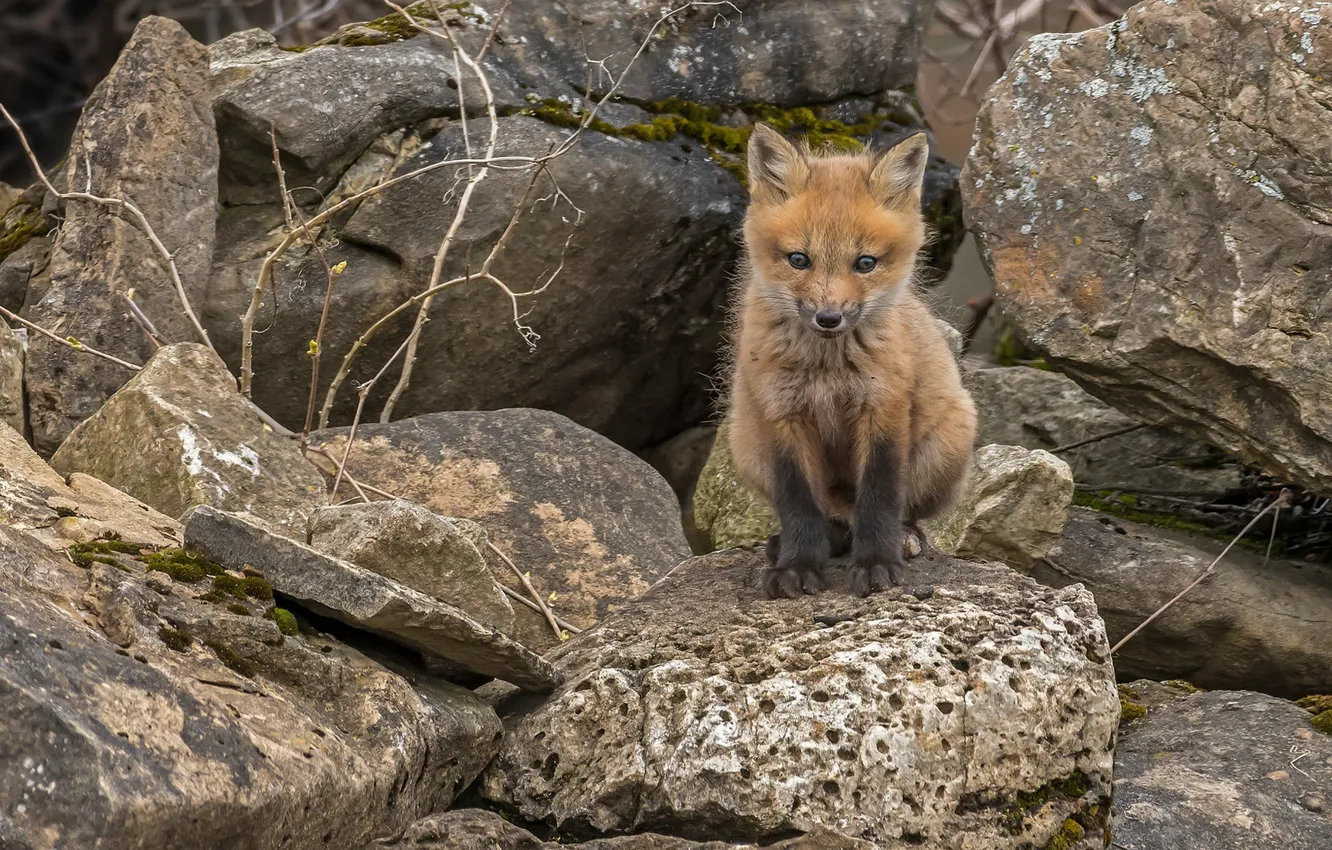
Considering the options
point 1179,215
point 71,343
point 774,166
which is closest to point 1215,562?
point 1179,215

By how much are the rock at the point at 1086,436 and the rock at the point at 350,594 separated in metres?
4.21

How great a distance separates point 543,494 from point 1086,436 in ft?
10.3

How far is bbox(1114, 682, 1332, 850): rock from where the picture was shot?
13.0 ft

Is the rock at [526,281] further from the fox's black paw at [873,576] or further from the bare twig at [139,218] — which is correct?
the fox's black paw at [873,576]

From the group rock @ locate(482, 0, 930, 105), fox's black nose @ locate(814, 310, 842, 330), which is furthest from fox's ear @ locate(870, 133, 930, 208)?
rock @ locate(482, 0, 930, 105)

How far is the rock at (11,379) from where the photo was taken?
570 cm

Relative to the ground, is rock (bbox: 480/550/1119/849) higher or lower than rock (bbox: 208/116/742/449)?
lower

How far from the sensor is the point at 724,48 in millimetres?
7605

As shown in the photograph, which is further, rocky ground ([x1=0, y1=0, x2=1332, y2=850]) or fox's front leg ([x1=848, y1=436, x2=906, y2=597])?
fox's front leg ([x1=848, y1=436, x2=906, y2=597])

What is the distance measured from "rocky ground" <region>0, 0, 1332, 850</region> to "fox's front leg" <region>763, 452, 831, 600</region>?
21 cm

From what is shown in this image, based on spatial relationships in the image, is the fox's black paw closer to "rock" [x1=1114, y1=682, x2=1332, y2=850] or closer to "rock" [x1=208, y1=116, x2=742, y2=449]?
"rock" [x1=1114, y1=682, x2=1332, y2=850]

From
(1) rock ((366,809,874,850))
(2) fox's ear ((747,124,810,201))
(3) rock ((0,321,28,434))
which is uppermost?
(2) fox's ear ((747,124,810,201))

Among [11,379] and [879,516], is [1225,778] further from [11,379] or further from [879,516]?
[11,379]

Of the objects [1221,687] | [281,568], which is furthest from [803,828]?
[1221,687]
